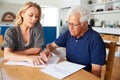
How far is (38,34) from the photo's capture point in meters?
1.57

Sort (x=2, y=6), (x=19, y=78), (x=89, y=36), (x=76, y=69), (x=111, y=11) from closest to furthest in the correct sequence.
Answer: (x=19, y=78)
(x=76, y=69)
(x=89, y=36)
(x=111, y=11)
(x=2, y=6)

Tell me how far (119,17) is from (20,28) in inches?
169

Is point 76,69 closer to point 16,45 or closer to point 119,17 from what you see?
point 16,45

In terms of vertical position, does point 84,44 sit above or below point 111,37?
above

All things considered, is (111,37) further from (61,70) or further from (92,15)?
(61,70)

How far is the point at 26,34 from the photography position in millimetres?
1532

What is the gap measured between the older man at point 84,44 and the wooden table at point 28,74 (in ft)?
0.65

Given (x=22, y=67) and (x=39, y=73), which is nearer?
(x=39, y=73)

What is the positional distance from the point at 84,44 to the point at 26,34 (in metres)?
0.56

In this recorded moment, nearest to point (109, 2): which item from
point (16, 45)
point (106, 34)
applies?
point (106, 34)

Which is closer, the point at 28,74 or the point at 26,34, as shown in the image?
the point at 28,74

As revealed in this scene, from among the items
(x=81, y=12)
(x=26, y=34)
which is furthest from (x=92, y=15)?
(x=81, y=12)

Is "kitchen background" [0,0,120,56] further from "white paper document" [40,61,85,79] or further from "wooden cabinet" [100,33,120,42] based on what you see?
"white paper document" [40,61,85,79]

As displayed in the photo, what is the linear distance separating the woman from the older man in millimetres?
300
